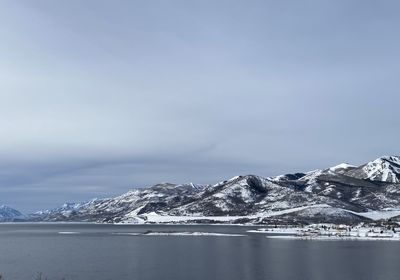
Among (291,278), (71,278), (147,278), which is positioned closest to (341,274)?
(291,278)

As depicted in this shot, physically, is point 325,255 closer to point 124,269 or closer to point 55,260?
point 124,269

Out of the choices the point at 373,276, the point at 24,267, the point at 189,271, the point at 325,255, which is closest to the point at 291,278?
the point at 373,276

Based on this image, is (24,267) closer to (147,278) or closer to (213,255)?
(147,278)

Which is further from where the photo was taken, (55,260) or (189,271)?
(55,260)

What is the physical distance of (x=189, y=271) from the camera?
320ft

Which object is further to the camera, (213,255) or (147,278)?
(213,255)

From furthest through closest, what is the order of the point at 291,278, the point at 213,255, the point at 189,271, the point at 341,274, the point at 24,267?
the point at 213,255 → the point at 24,267 → the point at 189,271 → the point at 341,274 → the point at 291,278

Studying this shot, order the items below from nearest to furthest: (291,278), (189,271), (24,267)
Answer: (291,278) < (189,271) < (24,267)

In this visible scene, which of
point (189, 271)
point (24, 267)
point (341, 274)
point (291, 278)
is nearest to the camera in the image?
point (291, 278)

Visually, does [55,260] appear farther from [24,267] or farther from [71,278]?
[71,278]

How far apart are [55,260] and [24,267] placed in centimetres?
1453

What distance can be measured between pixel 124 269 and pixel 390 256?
6631 cm

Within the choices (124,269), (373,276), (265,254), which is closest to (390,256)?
(265,254)

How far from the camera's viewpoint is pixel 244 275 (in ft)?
296
